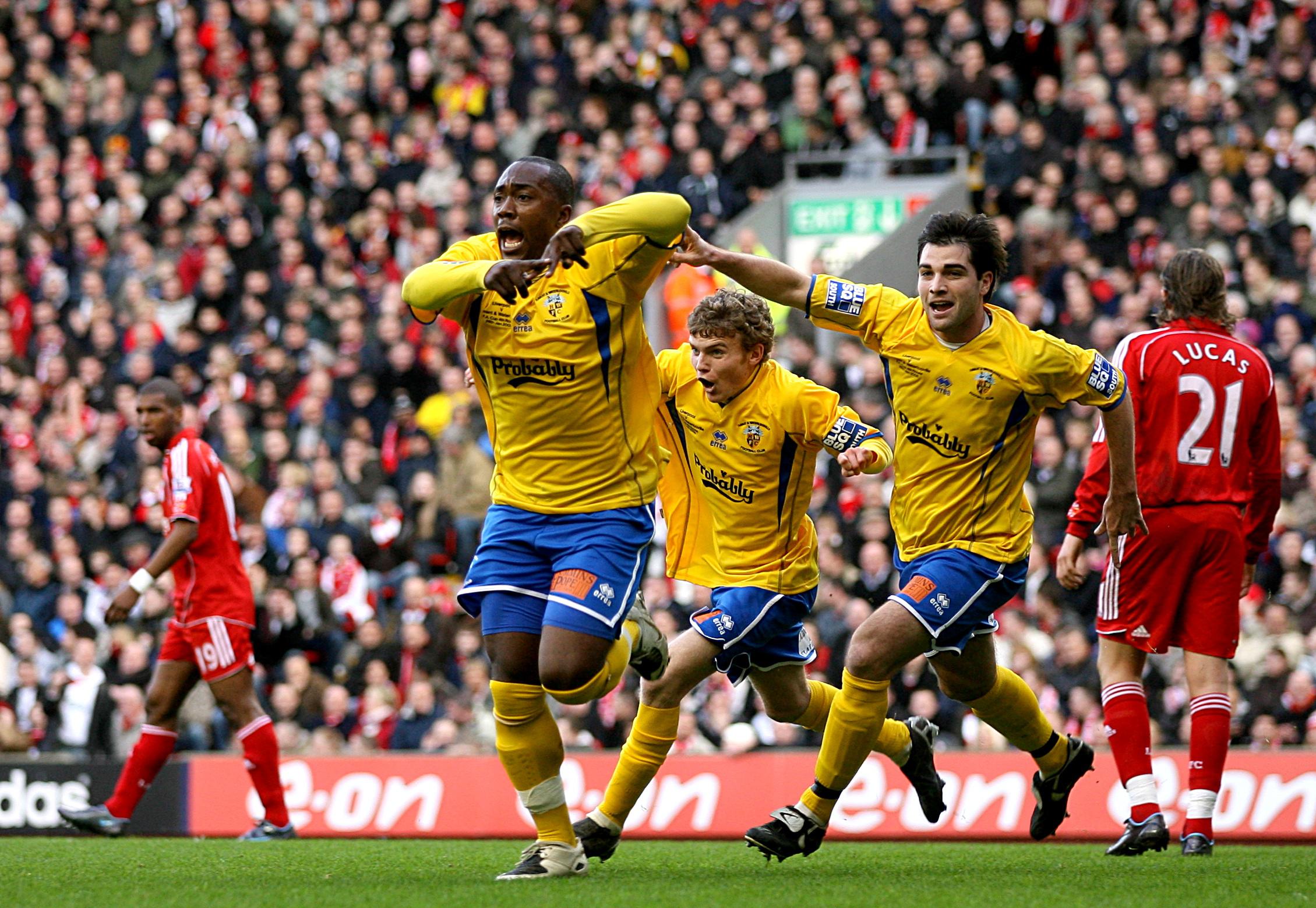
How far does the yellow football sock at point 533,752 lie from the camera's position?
6695mm

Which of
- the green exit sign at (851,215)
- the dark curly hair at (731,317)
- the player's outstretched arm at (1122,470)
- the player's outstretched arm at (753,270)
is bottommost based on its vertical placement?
A: the player's outstretched arm at (1122,470)

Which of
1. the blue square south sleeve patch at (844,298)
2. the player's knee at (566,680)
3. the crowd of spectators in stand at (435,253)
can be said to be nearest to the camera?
the player's knee at (566,680)

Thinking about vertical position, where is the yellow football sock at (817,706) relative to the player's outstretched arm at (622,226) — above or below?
below

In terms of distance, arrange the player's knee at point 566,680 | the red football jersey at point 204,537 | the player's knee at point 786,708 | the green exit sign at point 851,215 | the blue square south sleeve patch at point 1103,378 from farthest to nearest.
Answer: the green exit sign at point 851,215, the red football jersey at point 204,537, the player's knee at point 786,708, the blue square south sleeve patch at point 1103,378, the player's knee at point 566,680

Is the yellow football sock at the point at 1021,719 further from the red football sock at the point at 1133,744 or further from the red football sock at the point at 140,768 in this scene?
the red football sock at the point at 140,768

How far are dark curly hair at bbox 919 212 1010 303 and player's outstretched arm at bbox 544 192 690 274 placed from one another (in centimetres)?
120

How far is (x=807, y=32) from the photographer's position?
18234 millimetres

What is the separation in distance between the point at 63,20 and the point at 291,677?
39.5ft

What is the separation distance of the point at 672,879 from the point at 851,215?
10.5m

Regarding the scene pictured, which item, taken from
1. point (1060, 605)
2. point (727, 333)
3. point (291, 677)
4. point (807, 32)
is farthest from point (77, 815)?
point (807, 32)

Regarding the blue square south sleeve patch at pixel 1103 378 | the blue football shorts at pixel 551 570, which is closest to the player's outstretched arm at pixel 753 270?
the blue football shorts at pixel 551 570

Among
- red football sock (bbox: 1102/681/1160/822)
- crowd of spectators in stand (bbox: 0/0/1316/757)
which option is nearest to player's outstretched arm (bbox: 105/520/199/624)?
crowd of spectators in stand (bbox: 0/0/1316/757)

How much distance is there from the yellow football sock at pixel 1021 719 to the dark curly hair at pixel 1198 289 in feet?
5.94

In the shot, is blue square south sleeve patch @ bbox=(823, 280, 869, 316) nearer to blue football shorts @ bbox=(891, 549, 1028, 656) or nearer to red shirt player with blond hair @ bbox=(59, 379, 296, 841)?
blue football shorts @ bbox=(891, 549, 1028, 656)
